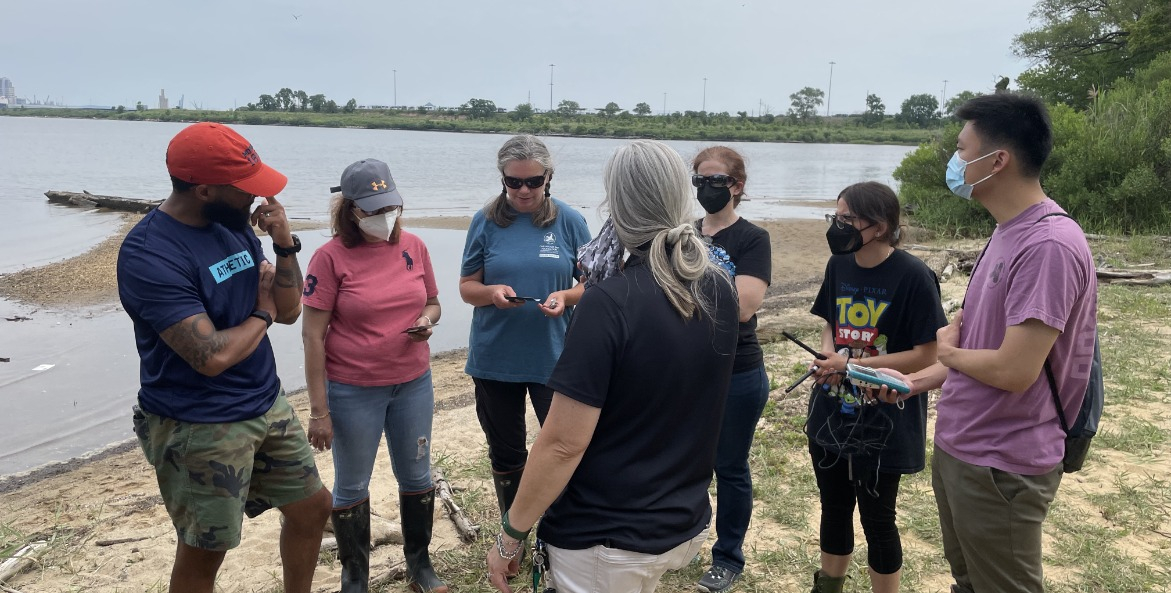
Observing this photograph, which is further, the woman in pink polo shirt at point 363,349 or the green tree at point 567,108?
the green tree at point 567,108

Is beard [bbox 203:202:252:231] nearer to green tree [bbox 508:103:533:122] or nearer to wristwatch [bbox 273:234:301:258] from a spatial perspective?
wristwatch [bbox 273:234:301:258]

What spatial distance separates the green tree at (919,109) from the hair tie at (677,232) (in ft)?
318

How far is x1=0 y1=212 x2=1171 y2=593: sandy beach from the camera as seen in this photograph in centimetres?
385

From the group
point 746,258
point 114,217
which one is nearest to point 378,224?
point 746,258

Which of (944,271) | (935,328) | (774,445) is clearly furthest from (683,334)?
(944,271)

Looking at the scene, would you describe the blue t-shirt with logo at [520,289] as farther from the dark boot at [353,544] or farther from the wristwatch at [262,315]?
the wristwatch at [262,315]

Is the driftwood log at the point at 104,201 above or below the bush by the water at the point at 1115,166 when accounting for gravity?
below

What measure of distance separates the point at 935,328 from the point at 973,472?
2.55 feet

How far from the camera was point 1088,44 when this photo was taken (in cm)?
2962

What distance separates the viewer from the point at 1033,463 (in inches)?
92.9

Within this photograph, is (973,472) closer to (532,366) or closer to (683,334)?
(683,334)

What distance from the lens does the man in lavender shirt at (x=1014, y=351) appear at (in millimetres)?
2266

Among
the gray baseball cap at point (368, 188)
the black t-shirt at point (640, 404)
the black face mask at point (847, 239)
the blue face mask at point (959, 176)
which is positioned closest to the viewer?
the black t-shirt at point (640, 404)

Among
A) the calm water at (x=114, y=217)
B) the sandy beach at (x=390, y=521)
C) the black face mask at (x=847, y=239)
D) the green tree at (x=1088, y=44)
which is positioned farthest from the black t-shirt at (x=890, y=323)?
the green tree at (x=1088, y=44)
